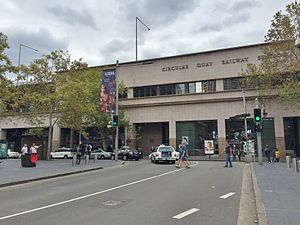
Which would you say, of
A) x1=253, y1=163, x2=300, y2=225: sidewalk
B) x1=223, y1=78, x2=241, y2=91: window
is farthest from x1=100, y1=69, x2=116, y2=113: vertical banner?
x1=253, y1=163, x2=300, y2=225: sidewalk

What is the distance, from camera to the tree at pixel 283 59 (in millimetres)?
26656

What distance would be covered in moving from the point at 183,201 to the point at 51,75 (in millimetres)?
25685

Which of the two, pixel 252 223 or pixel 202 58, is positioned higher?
pixel 202 58

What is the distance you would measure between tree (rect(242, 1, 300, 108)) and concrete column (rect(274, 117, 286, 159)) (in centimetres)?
564

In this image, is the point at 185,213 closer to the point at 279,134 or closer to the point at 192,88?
the point at 279,134

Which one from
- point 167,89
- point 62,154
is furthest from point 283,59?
point 62,154

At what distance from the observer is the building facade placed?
120 feet

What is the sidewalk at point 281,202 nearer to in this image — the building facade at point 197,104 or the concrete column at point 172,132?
the building facade at point 197,104

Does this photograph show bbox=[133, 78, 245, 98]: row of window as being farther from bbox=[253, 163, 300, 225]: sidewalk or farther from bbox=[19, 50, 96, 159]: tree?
bbox=[253, 163, 300, 225]: sidewalk

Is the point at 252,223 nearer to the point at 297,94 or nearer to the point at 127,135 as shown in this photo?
the point at 297,94

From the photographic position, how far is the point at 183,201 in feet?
29.3

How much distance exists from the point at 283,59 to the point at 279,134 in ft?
34.5

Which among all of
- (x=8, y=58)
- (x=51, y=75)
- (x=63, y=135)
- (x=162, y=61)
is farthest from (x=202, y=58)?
(x=8, y=58)

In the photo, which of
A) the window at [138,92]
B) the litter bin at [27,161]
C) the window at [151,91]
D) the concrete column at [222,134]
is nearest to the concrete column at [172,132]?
the window at [151,91]
